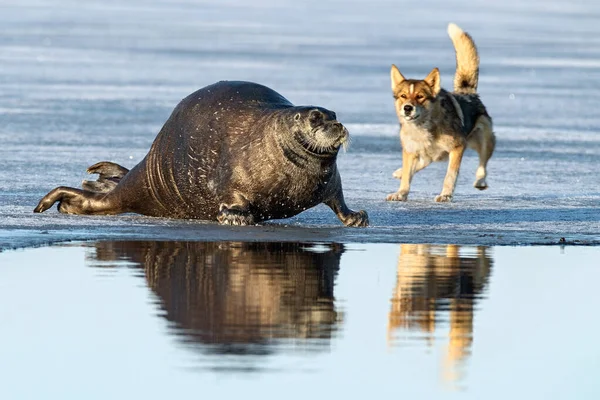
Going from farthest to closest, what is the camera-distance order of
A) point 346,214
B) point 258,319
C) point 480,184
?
point 480,184 → point 346,214 → point 258,319

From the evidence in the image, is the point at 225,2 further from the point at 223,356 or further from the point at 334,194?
the point at 223,356

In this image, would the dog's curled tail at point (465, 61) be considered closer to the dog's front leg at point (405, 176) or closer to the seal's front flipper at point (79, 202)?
the dog's front leg at point (405, 176)

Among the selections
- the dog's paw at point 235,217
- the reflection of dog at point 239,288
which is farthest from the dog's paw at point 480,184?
the reflection of dog at point 239,288

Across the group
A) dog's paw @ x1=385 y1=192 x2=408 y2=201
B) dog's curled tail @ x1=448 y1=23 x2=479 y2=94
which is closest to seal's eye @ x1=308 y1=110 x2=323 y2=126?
dog's paw @ x1=385 y1=192 x2=408 y2=201

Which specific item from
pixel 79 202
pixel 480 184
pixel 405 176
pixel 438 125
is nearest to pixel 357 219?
pixel 79 202

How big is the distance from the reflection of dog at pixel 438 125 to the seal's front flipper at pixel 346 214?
8.17 feet

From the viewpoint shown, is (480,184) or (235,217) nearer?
(235,217)

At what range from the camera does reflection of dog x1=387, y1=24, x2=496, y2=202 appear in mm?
12898

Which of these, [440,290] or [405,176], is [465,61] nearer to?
[405,176]

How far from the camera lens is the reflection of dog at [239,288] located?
604 centimetres

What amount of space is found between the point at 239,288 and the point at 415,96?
257 inches

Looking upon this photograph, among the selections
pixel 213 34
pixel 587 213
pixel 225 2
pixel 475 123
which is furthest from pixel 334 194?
pixel 225 2

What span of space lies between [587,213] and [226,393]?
5.97 m

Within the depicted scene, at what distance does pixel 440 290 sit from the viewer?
23.5 ft
